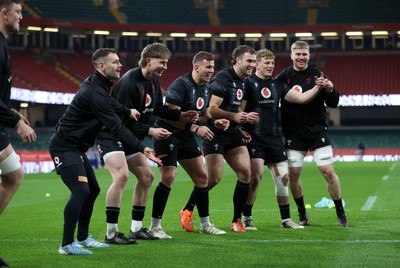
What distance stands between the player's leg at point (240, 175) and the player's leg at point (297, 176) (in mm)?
1007

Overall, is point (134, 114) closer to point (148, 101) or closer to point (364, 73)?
point (148, 101)

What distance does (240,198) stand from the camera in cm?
1180

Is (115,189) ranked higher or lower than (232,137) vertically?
lower

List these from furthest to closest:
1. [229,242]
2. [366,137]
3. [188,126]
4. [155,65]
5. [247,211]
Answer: [366,137], [247,211], [188,126], [155,65], [229,242]

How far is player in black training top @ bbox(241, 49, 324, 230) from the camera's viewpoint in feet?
40.2

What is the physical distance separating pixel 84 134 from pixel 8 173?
1.40 metres

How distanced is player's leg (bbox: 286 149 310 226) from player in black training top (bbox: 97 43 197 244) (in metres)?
2.45

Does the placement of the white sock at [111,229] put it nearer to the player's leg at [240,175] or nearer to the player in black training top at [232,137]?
the player in black training top at [232,137]

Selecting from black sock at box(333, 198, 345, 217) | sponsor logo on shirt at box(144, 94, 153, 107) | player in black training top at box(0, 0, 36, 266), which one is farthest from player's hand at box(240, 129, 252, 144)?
player in black training top at box(0, 0, 36, 266)

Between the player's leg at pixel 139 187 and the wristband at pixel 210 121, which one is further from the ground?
the wristband at pixel 210 121

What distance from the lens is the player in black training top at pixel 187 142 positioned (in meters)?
11.0

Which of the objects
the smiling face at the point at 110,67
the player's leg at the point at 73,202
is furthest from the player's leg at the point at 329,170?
the player's leg at the point at 73,202

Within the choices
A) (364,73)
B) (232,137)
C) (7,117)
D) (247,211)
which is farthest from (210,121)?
(364,73)

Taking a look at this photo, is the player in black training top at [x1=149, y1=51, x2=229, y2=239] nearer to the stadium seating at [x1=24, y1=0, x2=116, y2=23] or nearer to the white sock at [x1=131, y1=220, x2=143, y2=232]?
the white sock at [x1=131, y1=220, x2=143, y2=232]
